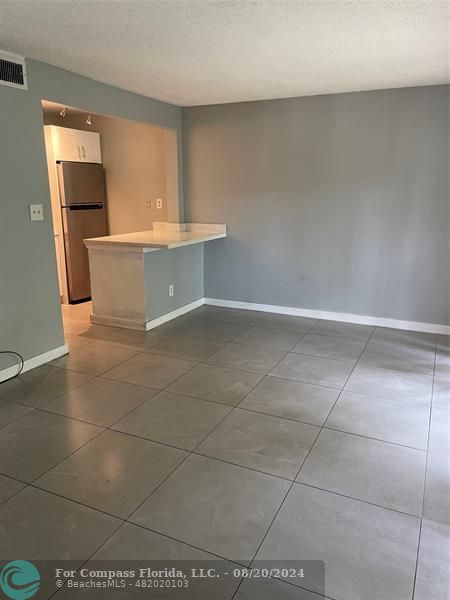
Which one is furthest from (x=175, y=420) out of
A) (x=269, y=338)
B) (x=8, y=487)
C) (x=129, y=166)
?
(x=129, y=166)

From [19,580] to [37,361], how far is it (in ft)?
6.96

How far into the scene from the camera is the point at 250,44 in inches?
108

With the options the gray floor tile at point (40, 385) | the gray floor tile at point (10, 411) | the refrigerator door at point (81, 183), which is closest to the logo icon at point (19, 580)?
the gray floor tile at point (10, 411)

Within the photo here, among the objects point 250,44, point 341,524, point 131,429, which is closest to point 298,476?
point 341,524

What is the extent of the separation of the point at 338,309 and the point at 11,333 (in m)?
3.20

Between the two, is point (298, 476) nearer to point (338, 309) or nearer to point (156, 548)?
point (156, 548)

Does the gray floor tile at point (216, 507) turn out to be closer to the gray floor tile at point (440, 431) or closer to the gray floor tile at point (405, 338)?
the gray floor tile at point (440, 431)

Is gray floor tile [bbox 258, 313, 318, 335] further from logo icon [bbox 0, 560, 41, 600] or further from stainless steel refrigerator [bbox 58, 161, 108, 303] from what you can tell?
Answer: logo icon [bbox 0, 560, 41, 600]

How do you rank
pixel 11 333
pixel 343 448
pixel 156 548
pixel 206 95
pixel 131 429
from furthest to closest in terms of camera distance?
1. pixel 206 95
2. pixel 11 333
3. pixel 131 429
4. pixel 343 448
5. pixel 156 548

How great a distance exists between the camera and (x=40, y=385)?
3.14 metres

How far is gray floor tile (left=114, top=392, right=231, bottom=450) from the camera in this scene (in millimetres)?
2471

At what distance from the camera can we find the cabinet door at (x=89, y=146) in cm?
524

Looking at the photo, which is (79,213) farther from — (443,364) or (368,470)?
(368,470)

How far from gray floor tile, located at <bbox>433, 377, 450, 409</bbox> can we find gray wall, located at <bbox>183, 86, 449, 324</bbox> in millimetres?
1240
